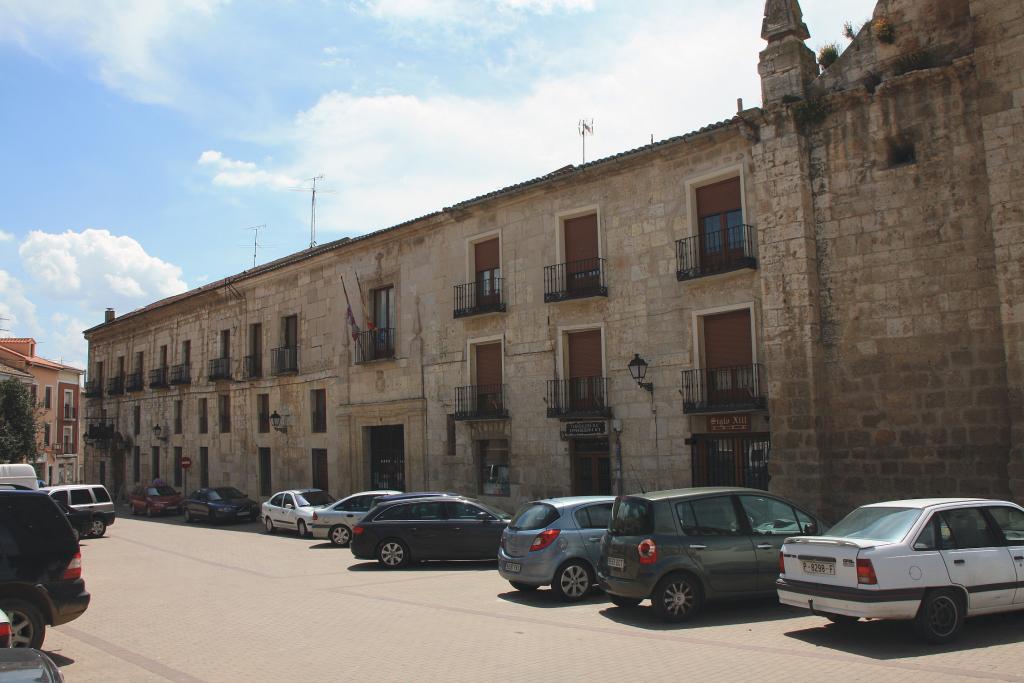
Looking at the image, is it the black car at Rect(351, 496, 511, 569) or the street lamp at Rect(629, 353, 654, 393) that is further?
the street lamp at Rect(629, 353, 654, 393)

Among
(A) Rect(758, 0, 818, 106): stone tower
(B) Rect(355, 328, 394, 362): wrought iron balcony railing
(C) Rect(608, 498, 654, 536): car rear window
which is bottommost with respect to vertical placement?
(C) Rect(608, 498, 654, 536): car rear window

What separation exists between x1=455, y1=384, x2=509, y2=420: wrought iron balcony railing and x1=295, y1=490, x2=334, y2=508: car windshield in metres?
4.69

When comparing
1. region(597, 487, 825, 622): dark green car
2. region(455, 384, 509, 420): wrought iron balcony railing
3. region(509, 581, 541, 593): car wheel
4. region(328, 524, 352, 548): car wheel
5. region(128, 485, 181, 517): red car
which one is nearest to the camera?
region(597, 487, 825, 622): dark green car

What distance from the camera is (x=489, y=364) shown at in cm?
2305

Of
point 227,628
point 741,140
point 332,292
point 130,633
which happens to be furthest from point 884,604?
point 332,292

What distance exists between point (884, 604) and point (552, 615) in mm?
4148

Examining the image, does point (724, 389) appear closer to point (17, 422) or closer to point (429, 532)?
point (429, 532)

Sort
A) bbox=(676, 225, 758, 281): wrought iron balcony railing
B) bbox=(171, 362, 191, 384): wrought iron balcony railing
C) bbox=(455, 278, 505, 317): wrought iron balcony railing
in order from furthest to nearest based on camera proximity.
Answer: bbox=(171, 362, 191, 384): wrought iron balcony railing
bbox=(455, 278, 505, 317): wrought iron balcony railing
bbox=(676, 225, 758, 281): wrought iron balcony railing

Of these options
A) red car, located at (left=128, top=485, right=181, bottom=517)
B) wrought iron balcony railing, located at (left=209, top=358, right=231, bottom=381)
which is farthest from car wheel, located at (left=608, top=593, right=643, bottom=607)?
wrought iron balcony railing, located at (left=209, top=358, right=231, bottom=381)

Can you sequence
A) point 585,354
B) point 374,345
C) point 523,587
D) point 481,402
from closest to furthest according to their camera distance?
point 523,587 < point 585,354 < point 481,402 < point 374,345

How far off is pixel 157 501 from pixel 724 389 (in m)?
24.5

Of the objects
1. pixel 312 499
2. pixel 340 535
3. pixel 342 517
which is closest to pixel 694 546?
pixel 340 535

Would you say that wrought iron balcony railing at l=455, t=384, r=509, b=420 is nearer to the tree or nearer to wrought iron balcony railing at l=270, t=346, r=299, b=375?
wrought iron balcony railing at l=270, t=346, r=299, b=375

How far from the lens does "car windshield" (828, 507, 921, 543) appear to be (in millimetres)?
8273
